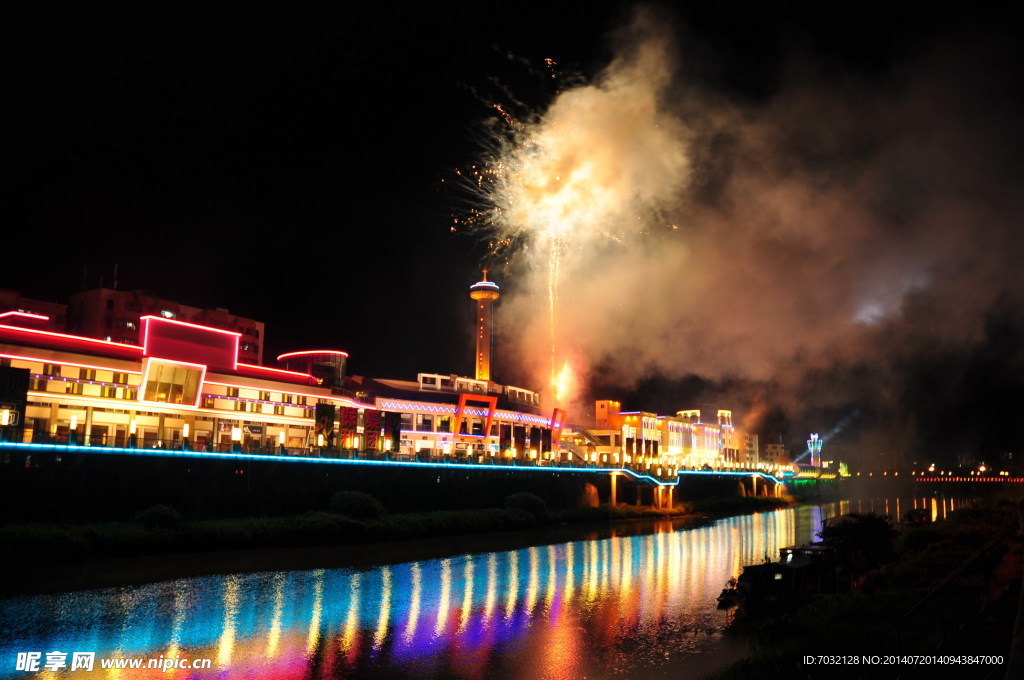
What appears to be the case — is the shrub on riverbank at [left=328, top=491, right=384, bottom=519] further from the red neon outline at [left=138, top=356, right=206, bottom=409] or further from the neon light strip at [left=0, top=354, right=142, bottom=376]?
the neon light strip at [left=0, top=354, right=142, bottom=376]

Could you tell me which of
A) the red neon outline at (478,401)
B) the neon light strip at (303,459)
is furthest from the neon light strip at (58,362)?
the red neon outline at (478,401)

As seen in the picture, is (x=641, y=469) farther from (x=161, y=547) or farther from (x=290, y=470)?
(x=161, y=547)

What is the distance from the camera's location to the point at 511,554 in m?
50.0

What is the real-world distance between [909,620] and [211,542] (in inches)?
1555

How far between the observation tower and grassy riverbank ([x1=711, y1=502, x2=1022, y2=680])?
98.7m

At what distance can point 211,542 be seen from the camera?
46.8m

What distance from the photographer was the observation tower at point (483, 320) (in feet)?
420

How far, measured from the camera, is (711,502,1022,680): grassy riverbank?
50.3 ft

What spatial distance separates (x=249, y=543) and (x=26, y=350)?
23.9 meters

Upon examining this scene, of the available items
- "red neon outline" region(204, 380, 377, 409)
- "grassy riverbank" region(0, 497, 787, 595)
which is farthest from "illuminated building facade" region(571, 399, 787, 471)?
"grassy riverbank" region(0, 497, 787, 595)

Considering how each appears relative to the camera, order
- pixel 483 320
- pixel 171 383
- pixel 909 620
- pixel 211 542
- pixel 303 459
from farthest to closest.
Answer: pixel 483 320 < pixel 171 383 < pixel 303 459 < pixel 211 542 < pixel 909 620

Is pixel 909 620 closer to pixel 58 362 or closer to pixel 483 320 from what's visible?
pixel 58 362

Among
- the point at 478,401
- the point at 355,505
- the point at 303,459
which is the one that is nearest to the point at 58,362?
the point at 303,459

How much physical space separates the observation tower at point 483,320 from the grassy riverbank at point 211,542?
6102 cm
